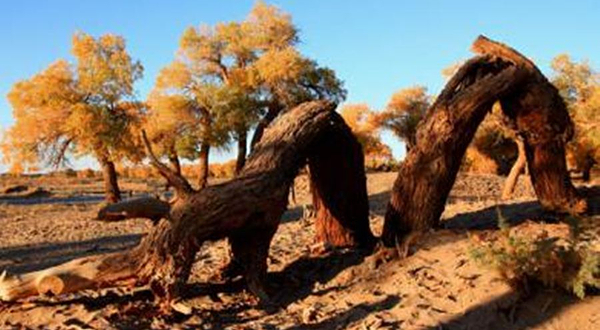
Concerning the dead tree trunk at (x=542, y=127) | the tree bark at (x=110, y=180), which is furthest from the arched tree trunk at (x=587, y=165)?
the dead tree trunk at (x=542, y=127)

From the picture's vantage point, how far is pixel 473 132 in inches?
324

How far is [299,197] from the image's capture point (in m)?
26.7

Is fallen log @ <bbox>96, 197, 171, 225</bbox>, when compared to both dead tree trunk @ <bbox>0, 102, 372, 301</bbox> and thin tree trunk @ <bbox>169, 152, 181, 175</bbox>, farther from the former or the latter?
thin tree trunk @ <bbox>169, 152, 181, 175</bbox>

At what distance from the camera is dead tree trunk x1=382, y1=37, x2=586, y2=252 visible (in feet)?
26.2

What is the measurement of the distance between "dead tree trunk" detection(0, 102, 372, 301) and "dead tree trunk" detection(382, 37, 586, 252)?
4.28 feet

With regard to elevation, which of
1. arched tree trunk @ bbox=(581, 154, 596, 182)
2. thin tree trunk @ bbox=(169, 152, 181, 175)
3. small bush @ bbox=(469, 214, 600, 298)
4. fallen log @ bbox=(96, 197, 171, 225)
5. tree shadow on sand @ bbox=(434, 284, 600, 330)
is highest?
thin tree trunk @ bbox=(169, 152, 181, 175)

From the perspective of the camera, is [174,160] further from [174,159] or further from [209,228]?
[209,228]

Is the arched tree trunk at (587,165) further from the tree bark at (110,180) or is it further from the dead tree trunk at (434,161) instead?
the dead tree trunk at (434,161)

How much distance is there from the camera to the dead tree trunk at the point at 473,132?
798 centimetres

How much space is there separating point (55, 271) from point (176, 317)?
3.81 ft

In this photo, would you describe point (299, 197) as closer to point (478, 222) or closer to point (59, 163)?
point (59, 163)

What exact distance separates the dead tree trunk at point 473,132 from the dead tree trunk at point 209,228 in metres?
1.30

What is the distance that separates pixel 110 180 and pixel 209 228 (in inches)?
952

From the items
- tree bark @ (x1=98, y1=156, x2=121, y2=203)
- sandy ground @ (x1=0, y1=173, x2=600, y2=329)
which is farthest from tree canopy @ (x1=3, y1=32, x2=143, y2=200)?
sandy ground @ (x1=0, y1=173, x2=600, y2=329)
